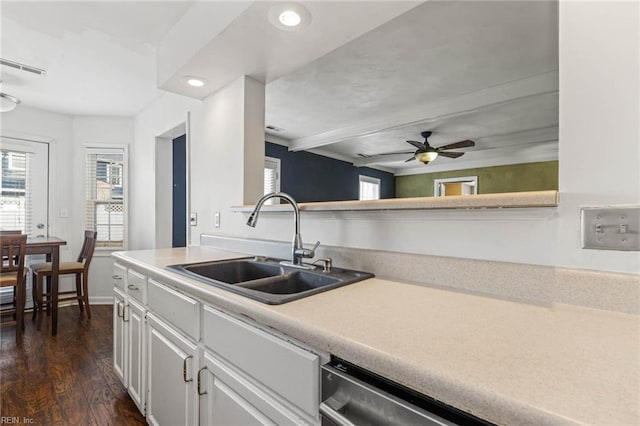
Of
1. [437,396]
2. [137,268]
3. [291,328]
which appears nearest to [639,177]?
[437,396]

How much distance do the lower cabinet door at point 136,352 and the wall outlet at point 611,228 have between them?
1782mm

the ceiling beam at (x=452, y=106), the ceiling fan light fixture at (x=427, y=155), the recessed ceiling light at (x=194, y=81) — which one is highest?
the ceiling beam at (x=452, y=106)

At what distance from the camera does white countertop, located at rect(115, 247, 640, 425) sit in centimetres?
44

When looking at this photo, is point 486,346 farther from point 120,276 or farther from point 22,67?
point 22,67

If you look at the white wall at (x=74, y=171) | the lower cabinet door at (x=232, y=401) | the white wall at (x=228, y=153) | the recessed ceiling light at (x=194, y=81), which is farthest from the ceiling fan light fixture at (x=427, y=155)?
the white wall at (x=74, y=171)

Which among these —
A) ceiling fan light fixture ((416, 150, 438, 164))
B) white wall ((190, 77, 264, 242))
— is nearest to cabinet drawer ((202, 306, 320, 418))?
white wall ((190, 77, 264, 242))

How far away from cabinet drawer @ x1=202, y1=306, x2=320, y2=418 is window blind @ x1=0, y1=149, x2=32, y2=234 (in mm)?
4016

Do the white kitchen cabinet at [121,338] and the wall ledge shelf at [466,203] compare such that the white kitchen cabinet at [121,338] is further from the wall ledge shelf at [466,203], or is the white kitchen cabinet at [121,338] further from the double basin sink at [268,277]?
the wall ledge shelf at [466,203]

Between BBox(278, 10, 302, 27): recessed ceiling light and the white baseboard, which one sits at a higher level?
BBox(278, 10, 302, 27): recessed ceiling light

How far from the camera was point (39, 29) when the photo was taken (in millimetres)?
2117

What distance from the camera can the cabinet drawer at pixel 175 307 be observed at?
1.14 meters

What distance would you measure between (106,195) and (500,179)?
4.72m

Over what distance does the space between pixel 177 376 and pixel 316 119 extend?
3141mm

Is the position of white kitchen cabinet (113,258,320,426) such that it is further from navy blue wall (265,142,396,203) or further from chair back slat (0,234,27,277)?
navy blue wall (265,142,396,203)
